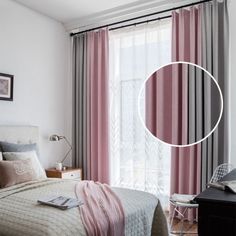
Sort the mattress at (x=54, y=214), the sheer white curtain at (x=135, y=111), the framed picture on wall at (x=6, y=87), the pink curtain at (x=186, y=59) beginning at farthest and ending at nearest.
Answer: the sheer white curtain at (x=135, y=111)
the framed picture on wall at (x=6, y=87)
the pink curtain at (x=186, y=59)
the mattress at (x=54, y=214)

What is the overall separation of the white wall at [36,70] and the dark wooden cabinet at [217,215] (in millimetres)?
2850

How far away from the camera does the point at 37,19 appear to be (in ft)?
13.5

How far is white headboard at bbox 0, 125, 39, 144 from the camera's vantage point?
346 centimetres

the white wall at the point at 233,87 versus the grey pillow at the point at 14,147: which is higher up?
the white wall at the point at 233,87

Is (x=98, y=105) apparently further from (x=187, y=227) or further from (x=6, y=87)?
(x=187, y=227)

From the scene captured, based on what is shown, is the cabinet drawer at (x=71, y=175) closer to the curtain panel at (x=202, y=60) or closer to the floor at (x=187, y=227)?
the curtain panel at (x=202, y=60)

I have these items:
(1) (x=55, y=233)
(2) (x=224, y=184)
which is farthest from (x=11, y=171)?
(2) (x=224, y=184)

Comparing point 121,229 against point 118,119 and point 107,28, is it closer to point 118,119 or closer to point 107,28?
point 118,119

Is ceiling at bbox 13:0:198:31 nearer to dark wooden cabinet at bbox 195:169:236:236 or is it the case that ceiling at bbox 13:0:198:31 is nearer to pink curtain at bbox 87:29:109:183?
pink curtain at bbox 87:29:109:183

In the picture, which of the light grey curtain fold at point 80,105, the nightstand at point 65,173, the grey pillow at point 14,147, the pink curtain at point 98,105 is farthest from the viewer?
the light grey curtain fold at point 80,105

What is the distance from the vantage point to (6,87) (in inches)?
143

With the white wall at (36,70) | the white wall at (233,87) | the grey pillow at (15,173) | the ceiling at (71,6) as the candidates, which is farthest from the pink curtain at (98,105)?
the white wall at (233,87)

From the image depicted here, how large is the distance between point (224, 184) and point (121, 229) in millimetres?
781

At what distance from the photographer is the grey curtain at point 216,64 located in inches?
129
